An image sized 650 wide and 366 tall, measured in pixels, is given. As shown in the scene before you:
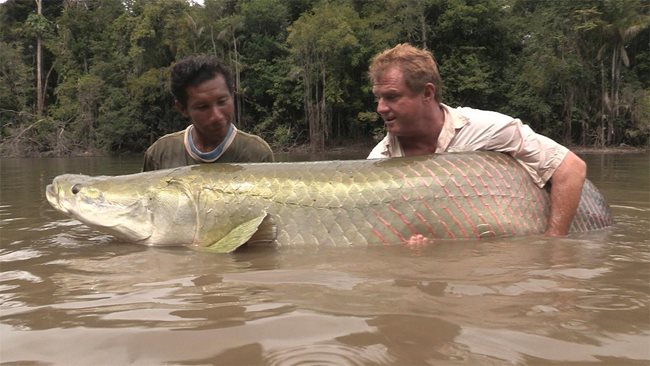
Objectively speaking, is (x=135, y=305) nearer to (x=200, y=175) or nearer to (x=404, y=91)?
(x=200, y=175)

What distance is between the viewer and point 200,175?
3354mm

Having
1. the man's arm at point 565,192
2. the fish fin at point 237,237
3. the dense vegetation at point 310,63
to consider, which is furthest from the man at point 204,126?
the dense vegetation at point 310,63

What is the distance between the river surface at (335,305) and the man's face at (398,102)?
87cm

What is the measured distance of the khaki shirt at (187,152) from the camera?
4.08m

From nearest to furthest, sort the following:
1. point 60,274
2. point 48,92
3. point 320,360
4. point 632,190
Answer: point 320,360
point 60,274
point 632,190
point 48,92

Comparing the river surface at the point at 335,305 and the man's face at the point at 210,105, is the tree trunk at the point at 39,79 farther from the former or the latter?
the river surface at the point at 335,305

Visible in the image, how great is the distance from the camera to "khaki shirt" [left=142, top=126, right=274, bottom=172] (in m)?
4.08

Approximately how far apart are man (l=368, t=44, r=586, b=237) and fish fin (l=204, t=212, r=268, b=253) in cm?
107

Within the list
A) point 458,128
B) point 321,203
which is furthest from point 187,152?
point 458,128

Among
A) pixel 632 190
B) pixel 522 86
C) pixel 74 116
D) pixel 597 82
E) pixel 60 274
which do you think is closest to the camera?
pixel 60 274

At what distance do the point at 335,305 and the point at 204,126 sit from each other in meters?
2.32

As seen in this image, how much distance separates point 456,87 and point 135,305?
2818cm

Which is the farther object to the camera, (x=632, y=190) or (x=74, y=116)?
(x=74, y=116)

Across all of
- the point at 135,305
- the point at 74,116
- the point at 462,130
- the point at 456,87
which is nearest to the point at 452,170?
the point at 462,130
